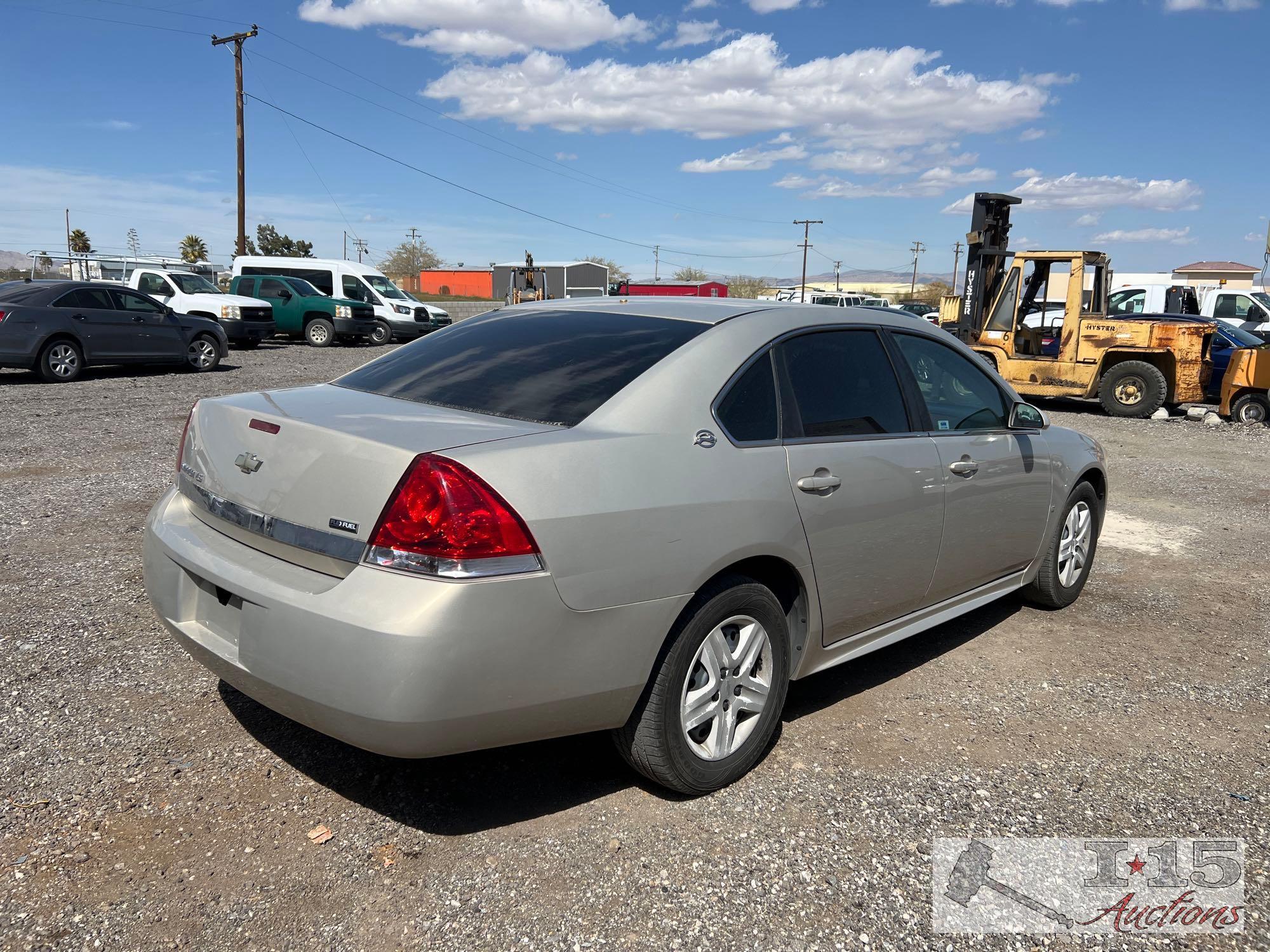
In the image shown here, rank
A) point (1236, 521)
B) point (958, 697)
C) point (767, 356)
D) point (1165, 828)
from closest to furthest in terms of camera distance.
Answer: point (1165, 828) < point (767, 356) < point (958, 697) < point (1236, 521)

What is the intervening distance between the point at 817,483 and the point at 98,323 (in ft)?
48.0

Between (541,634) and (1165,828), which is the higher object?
(541,634)

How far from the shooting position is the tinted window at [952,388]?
4.02 m

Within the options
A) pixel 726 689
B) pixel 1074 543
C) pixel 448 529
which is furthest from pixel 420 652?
pixel 1074 543

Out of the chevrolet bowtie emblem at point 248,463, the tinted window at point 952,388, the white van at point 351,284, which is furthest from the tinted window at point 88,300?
the tinted window at point 952,388

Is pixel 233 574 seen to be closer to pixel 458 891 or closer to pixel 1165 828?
pixel 458 891

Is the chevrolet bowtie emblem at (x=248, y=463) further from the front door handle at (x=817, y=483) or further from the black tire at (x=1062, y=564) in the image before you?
the black tire at (x=1062, y=564)

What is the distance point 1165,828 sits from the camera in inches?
120

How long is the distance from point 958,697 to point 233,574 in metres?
2.92

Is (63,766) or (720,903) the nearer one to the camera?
(720,903)

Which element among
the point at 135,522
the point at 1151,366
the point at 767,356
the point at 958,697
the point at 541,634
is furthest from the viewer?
the point at 1151,366

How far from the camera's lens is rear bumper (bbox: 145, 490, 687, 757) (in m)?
2.39

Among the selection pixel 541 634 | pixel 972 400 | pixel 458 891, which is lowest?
pixel 458 891

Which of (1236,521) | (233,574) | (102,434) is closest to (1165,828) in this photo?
(233,574)
